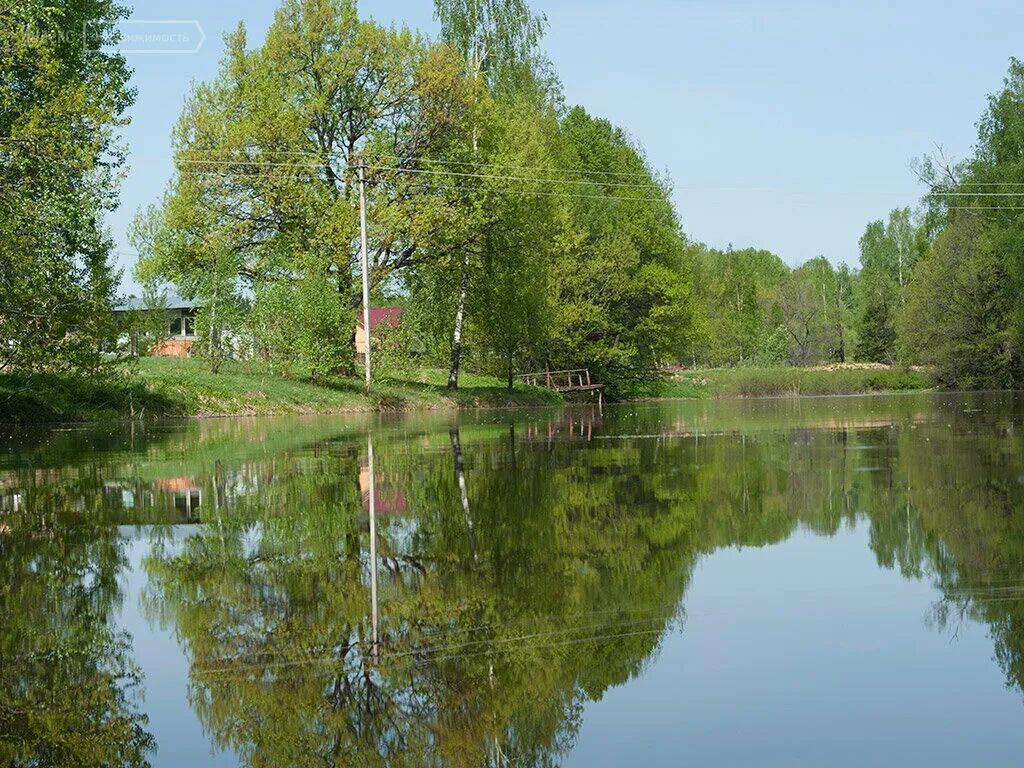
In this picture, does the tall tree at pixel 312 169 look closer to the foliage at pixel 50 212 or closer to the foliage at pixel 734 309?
the foliage at pixel 50 212

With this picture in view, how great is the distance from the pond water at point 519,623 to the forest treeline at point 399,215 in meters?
13.3

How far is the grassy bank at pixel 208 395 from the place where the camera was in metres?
28.1

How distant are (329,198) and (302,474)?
96.1 feet

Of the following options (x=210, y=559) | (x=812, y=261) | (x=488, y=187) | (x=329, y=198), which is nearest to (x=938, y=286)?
(x=488, y=187)

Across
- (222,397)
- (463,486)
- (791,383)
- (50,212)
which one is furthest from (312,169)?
(791,383)

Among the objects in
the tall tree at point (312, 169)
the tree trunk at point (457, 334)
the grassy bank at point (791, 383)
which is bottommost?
the grassy bank at point (791, 383)

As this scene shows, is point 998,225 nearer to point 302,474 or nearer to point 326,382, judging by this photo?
point 326,382

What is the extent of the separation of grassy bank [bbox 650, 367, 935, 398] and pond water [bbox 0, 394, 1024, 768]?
5691 cm

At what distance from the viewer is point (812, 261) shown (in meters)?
171

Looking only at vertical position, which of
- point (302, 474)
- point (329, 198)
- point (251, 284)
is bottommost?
point (302, 474)

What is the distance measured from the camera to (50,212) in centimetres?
2273

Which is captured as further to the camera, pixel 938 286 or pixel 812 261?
pixel 812 261

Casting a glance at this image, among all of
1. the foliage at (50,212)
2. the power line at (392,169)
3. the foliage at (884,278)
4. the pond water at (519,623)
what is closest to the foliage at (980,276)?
the foliage at (884,278)

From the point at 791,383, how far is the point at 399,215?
33656 millimetres
